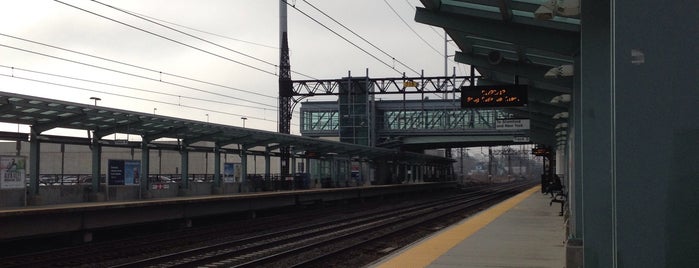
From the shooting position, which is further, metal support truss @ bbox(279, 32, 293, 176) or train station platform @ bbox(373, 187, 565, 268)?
metal support truss @ bbox(279, 32, 293, 176)

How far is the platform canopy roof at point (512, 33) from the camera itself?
27.5ft

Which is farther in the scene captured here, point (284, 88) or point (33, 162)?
point (284, 88)

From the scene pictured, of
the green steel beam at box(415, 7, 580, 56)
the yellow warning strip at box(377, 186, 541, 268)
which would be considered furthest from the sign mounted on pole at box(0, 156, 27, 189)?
the green steel beam at box(415, 7, 580, 56)

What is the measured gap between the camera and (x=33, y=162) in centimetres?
1742

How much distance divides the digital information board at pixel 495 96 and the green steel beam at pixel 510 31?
15.9 ft

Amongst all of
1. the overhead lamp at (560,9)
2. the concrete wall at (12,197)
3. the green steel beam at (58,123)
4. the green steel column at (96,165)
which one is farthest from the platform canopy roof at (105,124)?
the overhead lamp at (560,9)

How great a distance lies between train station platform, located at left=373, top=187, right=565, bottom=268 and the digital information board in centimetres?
298

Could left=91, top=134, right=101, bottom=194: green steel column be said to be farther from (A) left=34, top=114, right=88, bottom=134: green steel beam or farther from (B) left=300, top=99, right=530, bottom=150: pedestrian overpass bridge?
(B) left=300, top=99, right=530, bottom=150: pedestrian overpass bridge

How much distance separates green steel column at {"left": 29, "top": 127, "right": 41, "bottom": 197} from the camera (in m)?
17.4

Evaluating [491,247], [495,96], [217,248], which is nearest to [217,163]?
[217,248]

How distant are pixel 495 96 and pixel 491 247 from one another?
14.4 feet

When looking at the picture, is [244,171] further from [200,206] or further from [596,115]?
[596,115]

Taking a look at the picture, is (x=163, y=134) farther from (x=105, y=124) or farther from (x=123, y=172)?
(x=105, y=124)

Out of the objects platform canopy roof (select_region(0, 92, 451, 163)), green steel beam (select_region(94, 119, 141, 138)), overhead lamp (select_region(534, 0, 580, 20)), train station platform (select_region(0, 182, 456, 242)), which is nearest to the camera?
overhead lamp (select_region(534, 0, 580, 20))
